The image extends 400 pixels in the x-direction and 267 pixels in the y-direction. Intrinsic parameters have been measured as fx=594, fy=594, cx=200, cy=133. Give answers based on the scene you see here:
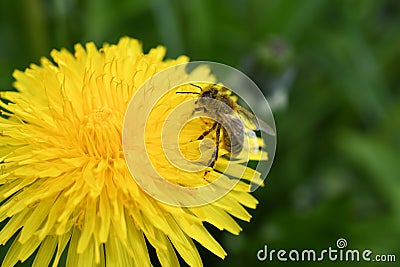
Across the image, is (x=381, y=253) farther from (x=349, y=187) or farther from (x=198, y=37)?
Result: (x=198, y=37)

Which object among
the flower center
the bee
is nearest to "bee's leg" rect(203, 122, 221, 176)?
the bee

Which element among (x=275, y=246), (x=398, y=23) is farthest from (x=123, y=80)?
(x=398, y=23)

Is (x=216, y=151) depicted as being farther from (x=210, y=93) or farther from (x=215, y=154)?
(x=210, y=93)

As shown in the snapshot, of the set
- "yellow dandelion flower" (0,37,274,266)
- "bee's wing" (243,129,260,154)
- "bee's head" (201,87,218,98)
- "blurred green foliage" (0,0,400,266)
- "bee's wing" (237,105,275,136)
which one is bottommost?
"yellow dandelion flower" (0,37,274,266)

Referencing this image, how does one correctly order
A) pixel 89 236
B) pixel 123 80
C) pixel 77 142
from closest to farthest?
pixel 89 236
pixel 77 142
pixel 123 80

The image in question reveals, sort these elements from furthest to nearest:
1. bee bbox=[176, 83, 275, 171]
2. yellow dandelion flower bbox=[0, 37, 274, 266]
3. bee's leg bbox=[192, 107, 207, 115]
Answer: bee's leg bbox=[192, 107, 207, 115] < bee bbox=[176, 83, 275, 171] < yellow dandelion flower bbox=[0, 37, 274, 266]

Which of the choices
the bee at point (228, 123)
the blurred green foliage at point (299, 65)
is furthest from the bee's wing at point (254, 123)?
the blurred green foliage at point (299, 65)

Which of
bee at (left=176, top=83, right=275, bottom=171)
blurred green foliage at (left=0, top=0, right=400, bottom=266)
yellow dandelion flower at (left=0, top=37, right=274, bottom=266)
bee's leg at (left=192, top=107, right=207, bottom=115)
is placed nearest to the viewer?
yellow dandelion flower at (left=0, top=37, right=274, bottom=266)

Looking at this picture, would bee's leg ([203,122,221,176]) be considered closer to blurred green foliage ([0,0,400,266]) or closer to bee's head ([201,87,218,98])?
bee's head ([201,87,218,98])
